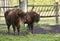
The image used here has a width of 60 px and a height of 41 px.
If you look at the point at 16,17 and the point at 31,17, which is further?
the point at 31,17

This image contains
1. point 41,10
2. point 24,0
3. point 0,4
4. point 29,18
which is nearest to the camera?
point 29,18

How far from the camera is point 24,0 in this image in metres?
13.7

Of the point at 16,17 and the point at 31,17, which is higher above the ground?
the point at 16,17

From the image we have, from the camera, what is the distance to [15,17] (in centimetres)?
986

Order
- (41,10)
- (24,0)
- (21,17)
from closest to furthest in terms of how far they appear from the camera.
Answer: (21,17), (24,0), (41,10)

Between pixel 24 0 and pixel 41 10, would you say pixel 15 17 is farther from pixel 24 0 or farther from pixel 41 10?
pixel 41 10

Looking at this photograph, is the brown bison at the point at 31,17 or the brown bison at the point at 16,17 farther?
the brown bison at the point at 31,17

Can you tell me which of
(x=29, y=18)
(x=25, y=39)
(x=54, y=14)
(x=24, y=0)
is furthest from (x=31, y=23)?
(x=54, y=14)

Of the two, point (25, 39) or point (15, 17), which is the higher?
point (15, 17)

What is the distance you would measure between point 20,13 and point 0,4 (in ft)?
22.2

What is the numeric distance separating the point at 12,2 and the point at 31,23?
639 centimetres

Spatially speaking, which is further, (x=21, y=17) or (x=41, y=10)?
(x=41, y=10)

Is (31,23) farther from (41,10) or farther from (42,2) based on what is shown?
(42,2)

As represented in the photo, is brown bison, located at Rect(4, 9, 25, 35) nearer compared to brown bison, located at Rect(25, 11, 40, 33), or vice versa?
brown bison, located at Rect(4, 9, 25, 35)
